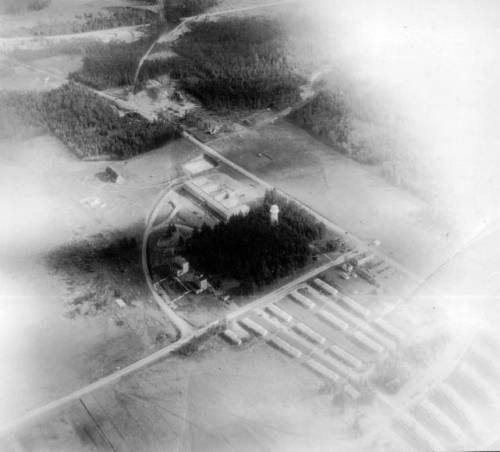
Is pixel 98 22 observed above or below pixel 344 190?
above

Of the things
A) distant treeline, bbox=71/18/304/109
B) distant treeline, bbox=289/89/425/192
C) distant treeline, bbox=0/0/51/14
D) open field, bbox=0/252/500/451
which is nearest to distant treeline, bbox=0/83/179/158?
distant treeline, bbox=71/18/304/109

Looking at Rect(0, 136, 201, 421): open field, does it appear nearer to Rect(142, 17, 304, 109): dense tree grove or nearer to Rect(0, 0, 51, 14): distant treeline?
Rect(142, 17, 304, 109): dense tree grove

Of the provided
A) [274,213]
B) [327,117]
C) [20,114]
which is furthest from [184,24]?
[274,213]

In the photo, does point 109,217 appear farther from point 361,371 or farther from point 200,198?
point 361,371

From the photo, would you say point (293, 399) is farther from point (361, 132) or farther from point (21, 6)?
point (21, 6)

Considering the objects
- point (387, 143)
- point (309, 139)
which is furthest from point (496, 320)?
point (309, 139)
